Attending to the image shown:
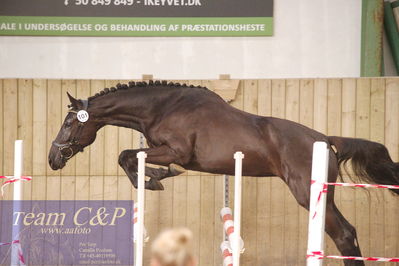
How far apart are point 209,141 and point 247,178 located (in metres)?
1.34

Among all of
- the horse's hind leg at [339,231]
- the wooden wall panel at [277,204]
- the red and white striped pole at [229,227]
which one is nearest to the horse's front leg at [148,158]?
the red and white striped pole at [229,227]

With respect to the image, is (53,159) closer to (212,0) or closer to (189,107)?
(189,107)

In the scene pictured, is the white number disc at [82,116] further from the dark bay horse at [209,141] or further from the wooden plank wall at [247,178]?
the wooden plank wall at [247,178]

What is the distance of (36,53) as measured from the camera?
6.61 meters

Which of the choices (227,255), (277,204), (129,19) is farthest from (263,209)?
(129,19)

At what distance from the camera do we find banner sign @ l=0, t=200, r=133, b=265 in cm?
606

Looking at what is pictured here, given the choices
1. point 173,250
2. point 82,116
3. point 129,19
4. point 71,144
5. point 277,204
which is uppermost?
point 129,19

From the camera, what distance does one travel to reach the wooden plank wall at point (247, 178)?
6000 mm

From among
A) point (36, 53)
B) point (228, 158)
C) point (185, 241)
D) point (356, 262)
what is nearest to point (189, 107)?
point (228, 158)

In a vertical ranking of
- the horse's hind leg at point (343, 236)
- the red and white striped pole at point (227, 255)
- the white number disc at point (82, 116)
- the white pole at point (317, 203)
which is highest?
the white number disc at point (82, 116)

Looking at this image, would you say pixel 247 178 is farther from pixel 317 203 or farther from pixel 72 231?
pixel 317 203

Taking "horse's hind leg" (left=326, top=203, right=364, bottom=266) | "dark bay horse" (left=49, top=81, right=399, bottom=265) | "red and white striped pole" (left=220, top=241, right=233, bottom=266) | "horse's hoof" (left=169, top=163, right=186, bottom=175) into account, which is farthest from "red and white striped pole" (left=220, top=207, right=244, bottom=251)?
"horse's hind leg" (left=326, top=203, right=364, bottom=266)

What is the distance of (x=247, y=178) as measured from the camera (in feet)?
19.9

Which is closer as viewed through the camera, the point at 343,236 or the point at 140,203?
the point at 140,203
